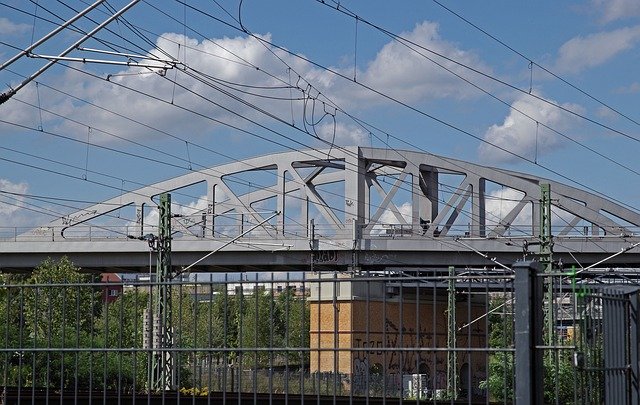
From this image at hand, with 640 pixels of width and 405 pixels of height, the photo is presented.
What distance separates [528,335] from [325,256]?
2892 inches

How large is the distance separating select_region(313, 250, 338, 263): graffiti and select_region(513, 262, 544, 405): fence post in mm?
72127

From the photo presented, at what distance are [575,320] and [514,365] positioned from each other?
0.66 meters

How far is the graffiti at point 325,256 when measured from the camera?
82.5 metres

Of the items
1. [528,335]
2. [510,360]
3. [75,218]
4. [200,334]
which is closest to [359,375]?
[510,360]

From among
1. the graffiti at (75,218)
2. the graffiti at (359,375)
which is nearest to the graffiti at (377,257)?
the graffiti at (75,218)

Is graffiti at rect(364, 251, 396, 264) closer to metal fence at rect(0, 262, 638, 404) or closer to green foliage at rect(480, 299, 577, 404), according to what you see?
metal fence at rect(0, 262, 638, 404)

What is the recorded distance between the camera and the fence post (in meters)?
9.67

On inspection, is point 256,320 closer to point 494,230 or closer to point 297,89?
point 297,89

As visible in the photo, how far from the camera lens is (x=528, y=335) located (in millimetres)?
9734

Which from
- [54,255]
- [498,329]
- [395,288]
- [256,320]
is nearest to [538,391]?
[498,329]

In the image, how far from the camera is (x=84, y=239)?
285ft

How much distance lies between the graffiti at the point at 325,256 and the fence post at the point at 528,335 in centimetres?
7213

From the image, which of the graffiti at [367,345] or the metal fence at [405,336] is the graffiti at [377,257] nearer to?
the metal fence at [405,336]

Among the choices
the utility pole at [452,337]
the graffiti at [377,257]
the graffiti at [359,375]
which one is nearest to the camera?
the utility pole at [452,337]
